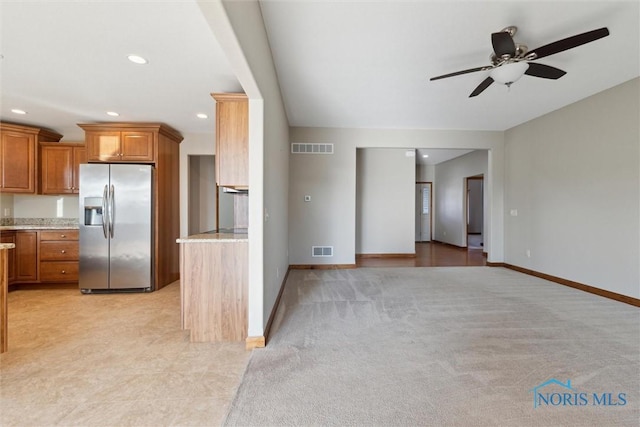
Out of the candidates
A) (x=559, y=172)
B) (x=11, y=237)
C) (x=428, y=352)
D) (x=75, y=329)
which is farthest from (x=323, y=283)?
(x=11, y=237)

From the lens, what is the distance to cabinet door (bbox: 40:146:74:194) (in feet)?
12.9

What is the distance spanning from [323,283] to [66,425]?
9.59 feet

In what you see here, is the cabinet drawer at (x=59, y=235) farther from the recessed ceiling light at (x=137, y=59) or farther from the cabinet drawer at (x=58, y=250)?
the recessed ceiling light at (x=137, y=59)

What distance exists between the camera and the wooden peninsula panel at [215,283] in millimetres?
2289

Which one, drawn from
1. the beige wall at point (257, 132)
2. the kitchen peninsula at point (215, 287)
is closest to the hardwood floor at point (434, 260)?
the beige wall at point (257, 132)

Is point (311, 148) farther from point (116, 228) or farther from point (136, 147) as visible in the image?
point (116, 228)

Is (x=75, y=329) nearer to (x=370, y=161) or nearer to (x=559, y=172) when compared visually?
(x=370, y=161)

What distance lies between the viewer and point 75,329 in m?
2.50

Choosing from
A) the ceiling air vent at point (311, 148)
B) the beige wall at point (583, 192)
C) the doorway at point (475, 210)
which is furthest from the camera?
the doorway at point (475, 210)

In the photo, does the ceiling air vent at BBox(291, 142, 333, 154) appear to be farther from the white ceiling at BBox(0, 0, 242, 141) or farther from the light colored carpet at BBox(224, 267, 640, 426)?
the light colored carpet at BBox(224, 267, 640, 426)

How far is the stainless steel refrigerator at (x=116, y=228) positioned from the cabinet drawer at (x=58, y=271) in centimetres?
43

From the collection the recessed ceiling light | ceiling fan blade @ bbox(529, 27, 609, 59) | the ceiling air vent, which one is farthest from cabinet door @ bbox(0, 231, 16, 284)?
ceiling fan blade @ bbox(529, 27, 609, 59)

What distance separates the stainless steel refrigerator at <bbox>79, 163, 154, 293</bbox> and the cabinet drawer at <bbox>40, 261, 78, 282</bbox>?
43 cm

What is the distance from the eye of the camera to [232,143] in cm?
237
